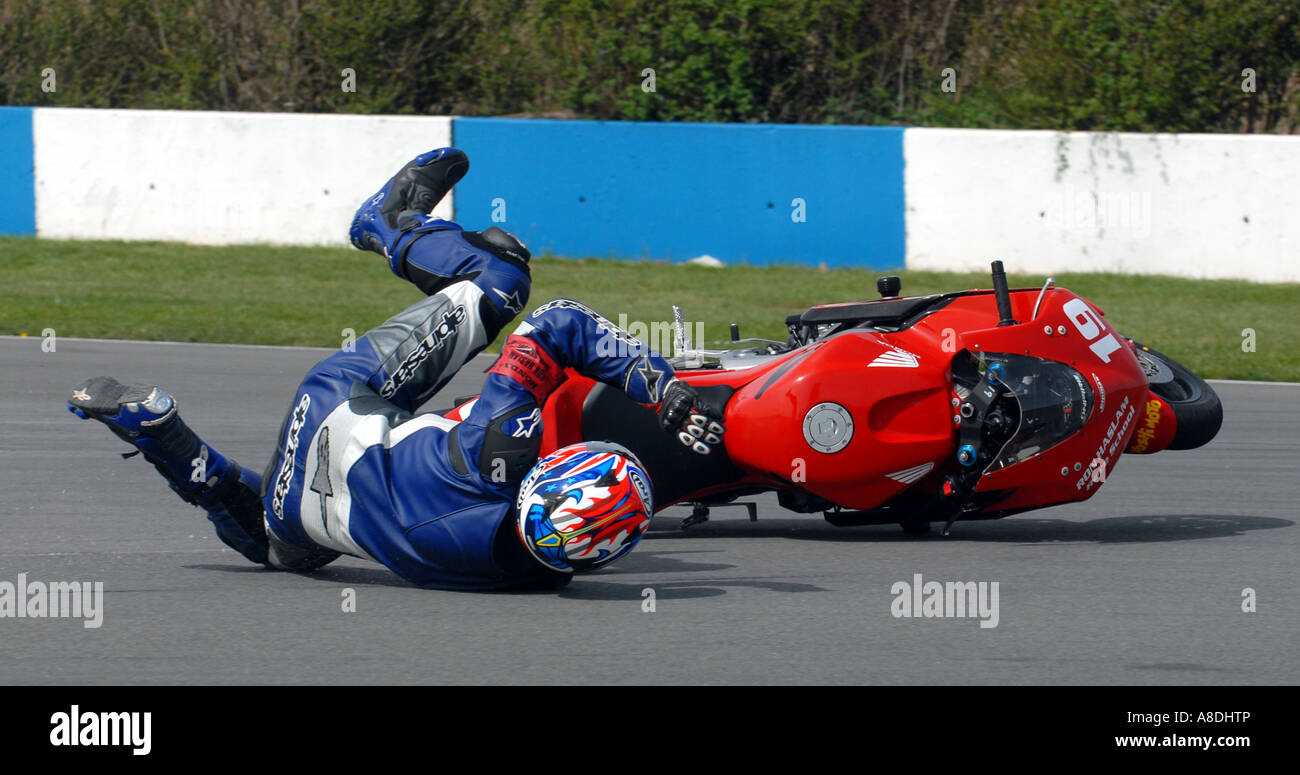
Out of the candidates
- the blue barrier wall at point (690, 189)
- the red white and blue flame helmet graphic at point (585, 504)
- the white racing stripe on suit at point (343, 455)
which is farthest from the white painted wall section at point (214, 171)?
the red white and blue flame helmet graphic at point (585, 504)

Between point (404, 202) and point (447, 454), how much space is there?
4.71 feet

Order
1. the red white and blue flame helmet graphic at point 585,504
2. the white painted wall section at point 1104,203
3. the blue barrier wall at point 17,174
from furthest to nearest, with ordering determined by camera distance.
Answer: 1. the blue barrier wall at point 17,174
2. the white painted wall section at point 1104,203
3. the red white and blue flame helmet graphic at point 585,504

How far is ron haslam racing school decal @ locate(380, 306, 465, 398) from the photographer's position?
5.57 m

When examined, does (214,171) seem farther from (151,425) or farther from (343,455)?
(343,455)

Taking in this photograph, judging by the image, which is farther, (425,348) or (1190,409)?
(1190,409)

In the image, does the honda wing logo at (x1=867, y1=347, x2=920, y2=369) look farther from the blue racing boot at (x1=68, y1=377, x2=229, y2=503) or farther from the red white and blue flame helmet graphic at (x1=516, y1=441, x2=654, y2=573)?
the blue racing boot at (x1=68, y1=377, x2=229, y2=503)

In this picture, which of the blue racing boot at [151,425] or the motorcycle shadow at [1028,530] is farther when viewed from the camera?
the motorcycle shadow at [1028,530]

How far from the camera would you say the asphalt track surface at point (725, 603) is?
14.9 ft

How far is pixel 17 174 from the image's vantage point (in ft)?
53.7

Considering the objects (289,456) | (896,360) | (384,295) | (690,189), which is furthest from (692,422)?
(690,189)

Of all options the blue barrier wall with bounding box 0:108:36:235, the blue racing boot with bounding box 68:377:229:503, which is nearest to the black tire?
→ the blue racing boot with bounding box 68:377:229:503

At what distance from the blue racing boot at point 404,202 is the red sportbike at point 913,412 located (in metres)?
0.86

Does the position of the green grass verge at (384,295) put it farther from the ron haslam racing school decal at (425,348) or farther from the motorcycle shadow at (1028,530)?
the ron haslam racing school decal at (425,348)

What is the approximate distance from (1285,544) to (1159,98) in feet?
39.1
